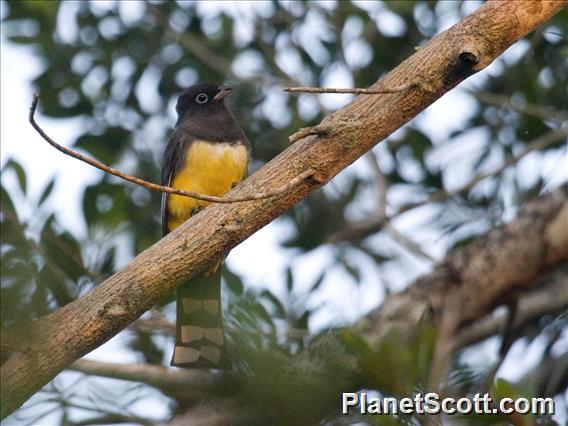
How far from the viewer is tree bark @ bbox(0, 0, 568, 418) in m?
3.74

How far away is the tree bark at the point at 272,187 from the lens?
12.3ft

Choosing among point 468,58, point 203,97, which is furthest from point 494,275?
point 468,58

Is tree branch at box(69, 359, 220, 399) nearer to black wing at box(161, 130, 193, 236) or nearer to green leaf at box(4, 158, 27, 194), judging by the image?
green leaf at box(4, 158, 27, 194)

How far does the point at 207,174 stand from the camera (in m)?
5.68

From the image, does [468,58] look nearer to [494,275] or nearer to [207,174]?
[494,275]

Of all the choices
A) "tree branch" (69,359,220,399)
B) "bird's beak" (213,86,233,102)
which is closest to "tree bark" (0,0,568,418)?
"tree branch" (69,359,220,399)

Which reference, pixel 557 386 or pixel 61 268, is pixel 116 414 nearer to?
pixel 61 268

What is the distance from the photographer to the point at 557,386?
16.0 feet

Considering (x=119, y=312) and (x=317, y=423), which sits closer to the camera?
(x=317, y=423)

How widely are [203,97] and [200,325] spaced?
63.3 inches

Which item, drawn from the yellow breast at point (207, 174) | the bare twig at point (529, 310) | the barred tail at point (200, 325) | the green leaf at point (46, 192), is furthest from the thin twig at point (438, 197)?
the green leaf at point (46, 192)

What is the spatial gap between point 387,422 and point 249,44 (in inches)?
143

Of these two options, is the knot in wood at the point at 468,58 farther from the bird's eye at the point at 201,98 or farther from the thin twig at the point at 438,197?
the bird's eye at the point at 201,98

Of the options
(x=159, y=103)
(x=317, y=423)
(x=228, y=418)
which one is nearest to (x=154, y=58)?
(x=159, y=103)
